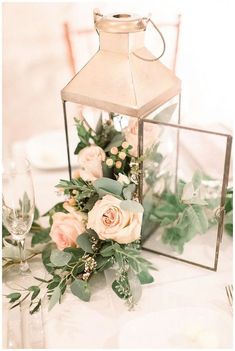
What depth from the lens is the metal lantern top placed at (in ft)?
3.13

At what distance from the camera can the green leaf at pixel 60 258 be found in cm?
94

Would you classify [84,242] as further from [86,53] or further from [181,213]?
[86,53]

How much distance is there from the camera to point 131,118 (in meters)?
0.99

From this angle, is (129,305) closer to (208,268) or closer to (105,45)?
(208,268)

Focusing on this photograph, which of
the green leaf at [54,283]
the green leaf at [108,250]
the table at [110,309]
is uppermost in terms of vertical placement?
the green leaf at [108,250]

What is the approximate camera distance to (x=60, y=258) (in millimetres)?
943

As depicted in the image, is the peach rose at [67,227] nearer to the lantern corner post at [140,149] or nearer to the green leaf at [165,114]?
the lantern corner post at [140,149]

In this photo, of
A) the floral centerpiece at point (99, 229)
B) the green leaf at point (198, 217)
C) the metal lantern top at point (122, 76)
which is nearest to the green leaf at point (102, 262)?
the floral centerpiece at point (99, 229)

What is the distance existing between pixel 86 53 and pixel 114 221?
111cm

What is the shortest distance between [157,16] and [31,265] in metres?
1.24

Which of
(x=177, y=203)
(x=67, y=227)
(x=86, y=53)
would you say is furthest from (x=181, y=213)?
(x=86, y=53)

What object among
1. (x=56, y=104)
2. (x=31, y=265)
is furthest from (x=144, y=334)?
(x=56, y=104)

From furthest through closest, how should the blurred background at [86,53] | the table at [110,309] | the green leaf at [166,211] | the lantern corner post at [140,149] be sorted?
1. the blurred background at [86,53]
2. the green leaf at [166,211]
3. the lantern corner post at [140,149]
4. the table at [110,309]

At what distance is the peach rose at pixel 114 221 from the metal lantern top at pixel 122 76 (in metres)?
0.20
